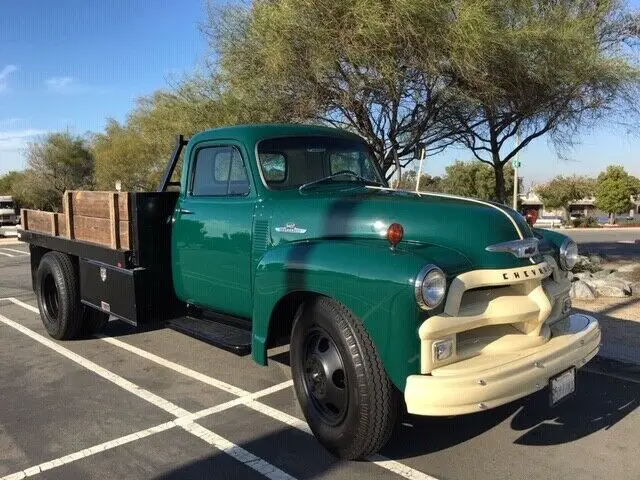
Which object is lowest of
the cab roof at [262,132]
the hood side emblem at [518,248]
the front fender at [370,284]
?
the front fender at [370,284]

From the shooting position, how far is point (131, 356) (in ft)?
19.9

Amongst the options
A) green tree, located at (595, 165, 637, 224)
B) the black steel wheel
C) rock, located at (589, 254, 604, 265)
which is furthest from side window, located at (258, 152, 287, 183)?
green tree, located at (595, 165, 637, 224)

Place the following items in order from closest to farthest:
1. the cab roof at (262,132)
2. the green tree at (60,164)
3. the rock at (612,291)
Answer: the cab roof at (262,132), the rock at (612,291), the green tree at (60,164)

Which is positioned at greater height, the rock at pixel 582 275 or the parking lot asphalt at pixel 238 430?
the rock at pixel 582 275

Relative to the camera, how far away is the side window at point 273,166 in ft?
14.9

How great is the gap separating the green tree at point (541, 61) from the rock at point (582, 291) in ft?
11.7

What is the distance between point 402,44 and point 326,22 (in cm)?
127

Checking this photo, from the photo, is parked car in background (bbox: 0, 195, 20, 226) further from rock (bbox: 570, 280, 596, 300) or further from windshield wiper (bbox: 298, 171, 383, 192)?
windshield wiper (bbox: 298, 171, 383, 192)

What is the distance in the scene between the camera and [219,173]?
4.91 metres

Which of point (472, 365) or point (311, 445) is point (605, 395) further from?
point (311, 445)

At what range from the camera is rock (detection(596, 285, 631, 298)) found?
8.49m

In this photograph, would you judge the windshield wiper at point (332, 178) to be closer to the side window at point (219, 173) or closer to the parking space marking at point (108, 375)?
the side window at point (219, 173)

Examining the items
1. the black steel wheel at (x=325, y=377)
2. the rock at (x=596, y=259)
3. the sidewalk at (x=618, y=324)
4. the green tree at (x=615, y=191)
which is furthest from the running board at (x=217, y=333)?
the green tree at (x=615, y=191)

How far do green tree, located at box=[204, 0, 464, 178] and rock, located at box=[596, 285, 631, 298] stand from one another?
11.8 feet
